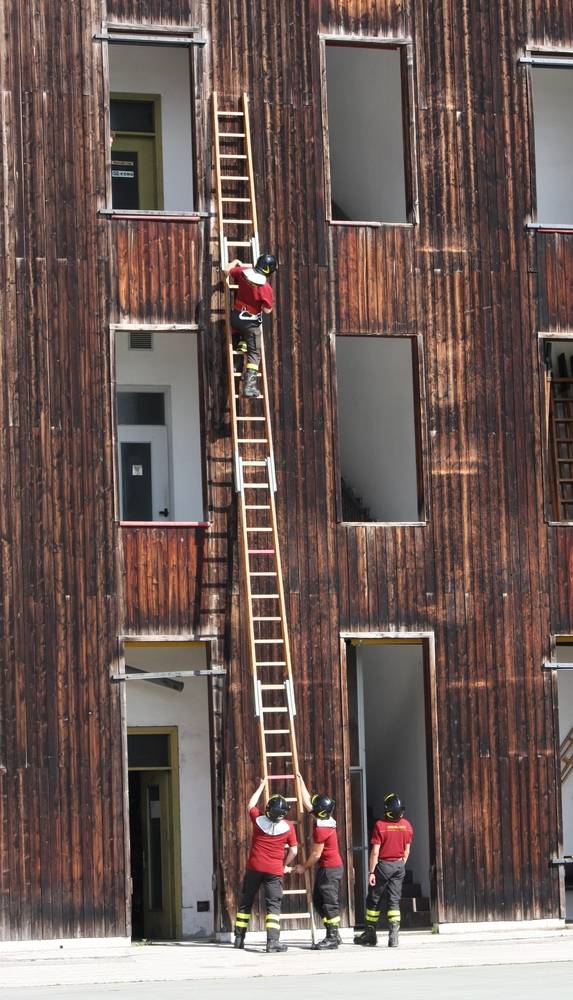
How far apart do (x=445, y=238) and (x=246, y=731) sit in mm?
6812

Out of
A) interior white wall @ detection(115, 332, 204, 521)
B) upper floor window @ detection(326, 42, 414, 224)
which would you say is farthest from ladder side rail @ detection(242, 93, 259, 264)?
interior white wall @ detection(115, 332, 204, 521)

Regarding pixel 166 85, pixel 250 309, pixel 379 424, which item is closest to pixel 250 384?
pixel 250 309

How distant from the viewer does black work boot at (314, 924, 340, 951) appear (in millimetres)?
23625

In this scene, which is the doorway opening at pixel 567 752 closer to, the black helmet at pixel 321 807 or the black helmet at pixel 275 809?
the black helmet at pixel 321 807

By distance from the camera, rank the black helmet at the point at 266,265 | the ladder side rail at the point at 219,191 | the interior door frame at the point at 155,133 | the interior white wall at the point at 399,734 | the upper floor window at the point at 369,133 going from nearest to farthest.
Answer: the black helmet at the point at 266,265 → the ladder side rail at the point at 219,191 → the interior white wall at the point at 399,734 → the upper floor window at the point at 369,133 → the interior door frame at the point at 155,133

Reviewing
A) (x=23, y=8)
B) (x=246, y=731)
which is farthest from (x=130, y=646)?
(x=23, y=8)

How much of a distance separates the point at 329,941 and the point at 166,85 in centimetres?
1182

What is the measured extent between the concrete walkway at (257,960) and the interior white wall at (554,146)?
10.1 metres

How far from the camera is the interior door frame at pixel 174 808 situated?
89.8 ft

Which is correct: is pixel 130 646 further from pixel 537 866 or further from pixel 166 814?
pixel 537 866

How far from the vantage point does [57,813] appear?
973 inches

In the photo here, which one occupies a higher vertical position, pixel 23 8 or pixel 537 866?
pixel 23 8

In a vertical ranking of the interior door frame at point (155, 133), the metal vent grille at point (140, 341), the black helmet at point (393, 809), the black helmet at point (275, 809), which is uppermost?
the interior door frame at point (155, 133)

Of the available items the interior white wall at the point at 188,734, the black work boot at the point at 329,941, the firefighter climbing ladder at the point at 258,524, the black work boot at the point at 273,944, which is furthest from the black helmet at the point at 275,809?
the interior white wall at the point at 188,734
